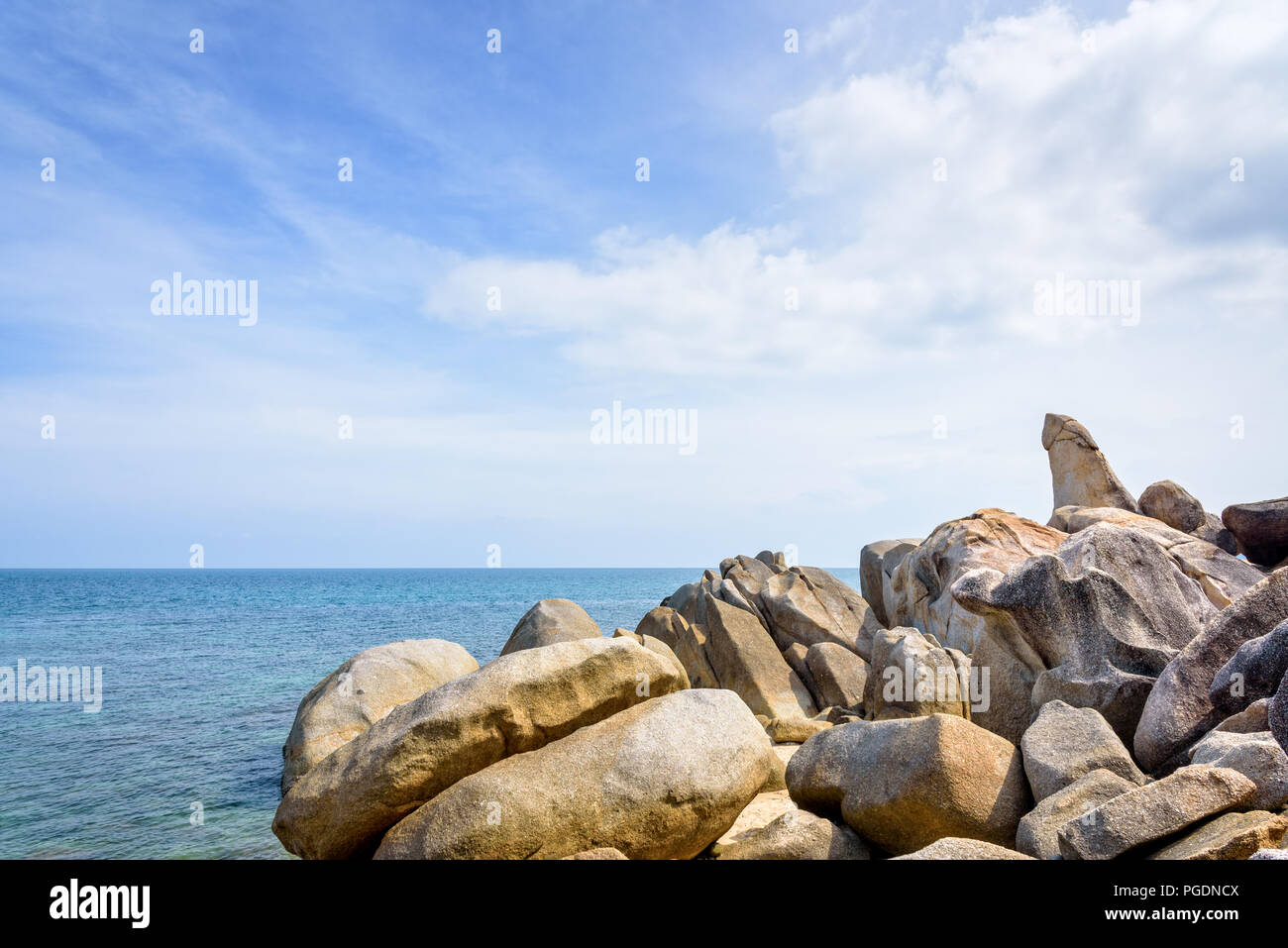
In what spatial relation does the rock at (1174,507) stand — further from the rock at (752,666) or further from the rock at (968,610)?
the rock at (752,666)

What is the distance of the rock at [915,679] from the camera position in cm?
1073

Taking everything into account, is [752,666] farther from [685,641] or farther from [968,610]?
[968,610]

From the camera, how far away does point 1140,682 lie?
29.6 ft

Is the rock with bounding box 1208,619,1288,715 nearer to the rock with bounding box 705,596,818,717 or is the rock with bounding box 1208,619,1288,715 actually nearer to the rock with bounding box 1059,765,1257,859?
the rock with bounding box 1059,765,1257,859

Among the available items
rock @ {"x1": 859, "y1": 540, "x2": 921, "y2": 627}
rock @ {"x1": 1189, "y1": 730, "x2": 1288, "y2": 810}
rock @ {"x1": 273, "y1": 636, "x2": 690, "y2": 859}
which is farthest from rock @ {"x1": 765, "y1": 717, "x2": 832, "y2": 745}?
rock @ {"x1": 1189, "y1": 730, "x2": 1288, "y2": 810}

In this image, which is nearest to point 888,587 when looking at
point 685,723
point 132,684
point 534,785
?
point 685,723

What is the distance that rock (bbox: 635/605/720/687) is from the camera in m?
18.5

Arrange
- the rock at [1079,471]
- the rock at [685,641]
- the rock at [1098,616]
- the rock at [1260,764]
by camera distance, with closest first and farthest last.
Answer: the rock at [1260,764]
the rock at [1098,616]
the rock at [685,641]
the rock at [1079,471]

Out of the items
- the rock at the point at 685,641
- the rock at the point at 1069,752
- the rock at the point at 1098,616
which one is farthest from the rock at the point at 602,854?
the rock at the point at 685,641

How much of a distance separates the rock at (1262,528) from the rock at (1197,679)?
10.4 meters

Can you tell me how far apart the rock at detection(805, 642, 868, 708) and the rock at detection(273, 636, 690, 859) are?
27.9 feet

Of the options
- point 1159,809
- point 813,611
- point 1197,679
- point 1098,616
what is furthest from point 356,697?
point 1197,679
